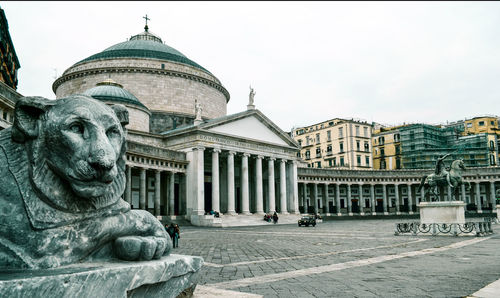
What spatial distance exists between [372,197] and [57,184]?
62881mm

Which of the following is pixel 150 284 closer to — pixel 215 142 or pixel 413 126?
pixel 215 142

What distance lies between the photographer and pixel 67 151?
3.00 meters

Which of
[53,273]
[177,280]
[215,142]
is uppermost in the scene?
[215,142]

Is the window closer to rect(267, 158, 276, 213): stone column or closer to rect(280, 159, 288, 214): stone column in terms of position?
rect(280, 159, 288, 214): stone column

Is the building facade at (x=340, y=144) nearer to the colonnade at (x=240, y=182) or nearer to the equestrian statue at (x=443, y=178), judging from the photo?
the colonnade at (x=240, y=182)

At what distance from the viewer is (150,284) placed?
323 cm

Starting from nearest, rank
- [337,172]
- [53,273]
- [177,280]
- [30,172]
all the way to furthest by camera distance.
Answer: [53,273], [30,172], [177,280], [337,172]

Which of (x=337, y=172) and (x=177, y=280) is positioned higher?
(x=337, y=172)

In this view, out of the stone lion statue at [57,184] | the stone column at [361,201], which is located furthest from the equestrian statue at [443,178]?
the stone column at [361,201]

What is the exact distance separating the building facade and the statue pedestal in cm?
7466

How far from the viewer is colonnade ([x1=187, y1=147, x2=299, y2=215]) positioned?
40.7m

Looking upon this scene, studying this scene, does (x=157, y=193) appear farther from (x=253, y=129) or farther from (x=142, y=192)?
(x=253, y=129)

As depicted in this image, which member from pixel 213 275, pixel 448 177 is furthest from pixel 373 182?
pixel 213 275

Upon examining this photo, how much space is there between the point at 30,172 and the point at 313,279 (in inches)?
259
